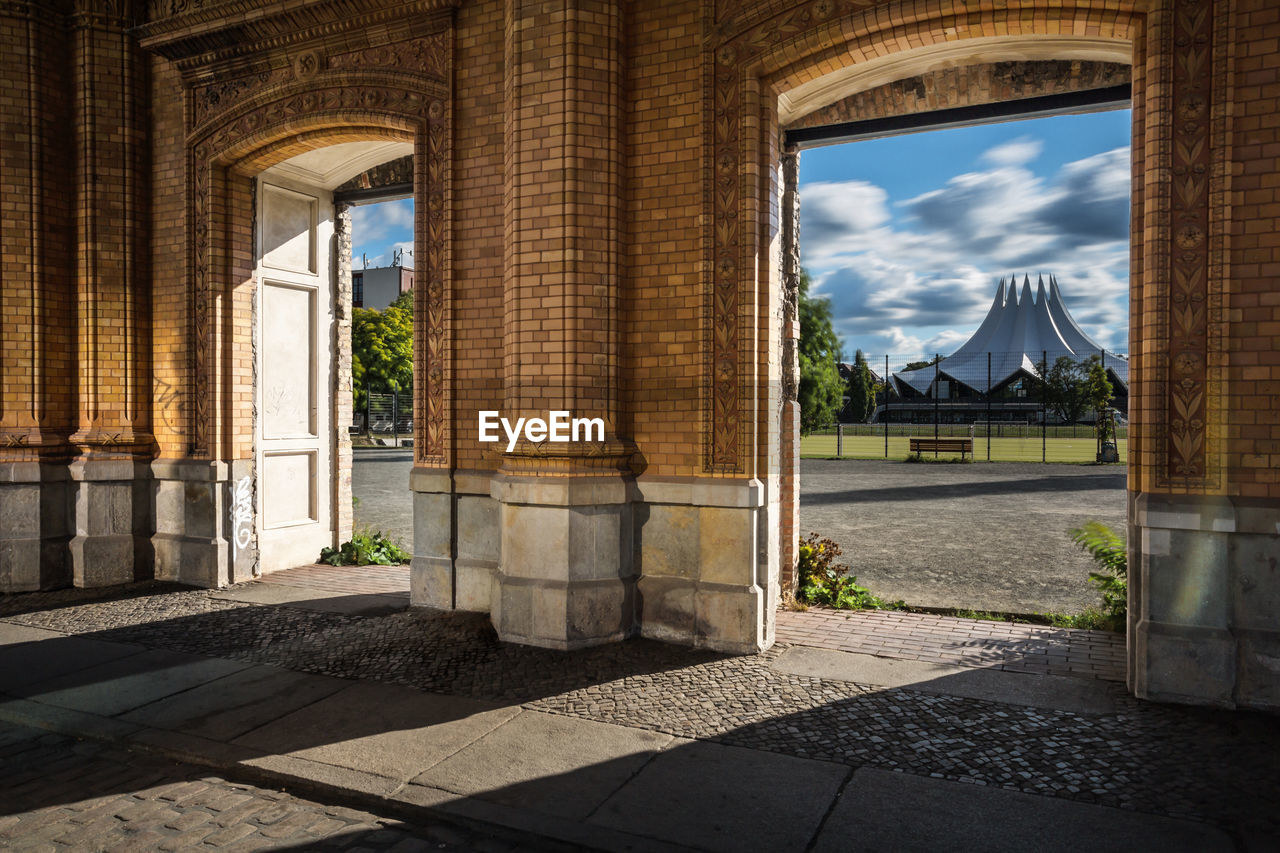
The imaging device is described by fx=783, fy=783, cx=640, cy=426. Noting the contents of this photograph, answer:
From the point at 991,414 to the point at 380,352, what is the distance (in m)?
35.6

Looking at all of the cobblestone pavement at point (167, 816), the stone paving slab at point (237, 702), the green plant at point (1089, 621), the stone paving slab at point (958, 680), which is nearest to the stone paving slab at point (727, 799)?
the cobblestone pavement at point (167, 816)

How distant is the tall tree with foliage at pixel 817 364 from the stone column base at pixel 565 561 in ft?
96.5

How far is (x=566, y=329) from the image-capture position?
6141 mm

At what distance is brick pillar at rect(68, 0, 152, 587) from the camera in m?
8.36

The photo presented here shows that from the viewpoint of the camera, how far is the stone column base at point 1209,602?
4.74 meters

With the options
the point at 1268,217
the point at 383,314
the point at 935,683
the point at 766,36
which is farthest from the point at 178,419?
the point at 383,314

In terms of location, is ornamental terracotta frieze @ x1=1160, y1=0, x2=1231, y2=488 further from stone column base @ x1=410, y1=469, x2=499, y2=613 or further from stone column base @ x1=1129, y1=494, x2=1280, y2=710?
stone column base @ x1=410, y1=469, x2=499, y2=613

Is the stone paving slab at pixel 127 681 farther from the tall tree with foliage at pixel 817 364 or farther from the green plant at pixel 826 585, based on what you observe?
the tall tree with foliage at pixel 817 364

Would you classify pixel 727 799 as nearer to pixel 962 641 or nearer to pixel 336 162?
pixel 962 641

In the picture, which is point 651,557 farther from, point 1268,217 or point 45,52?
point 45,52

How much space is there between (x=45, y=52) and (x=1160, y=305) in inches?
417

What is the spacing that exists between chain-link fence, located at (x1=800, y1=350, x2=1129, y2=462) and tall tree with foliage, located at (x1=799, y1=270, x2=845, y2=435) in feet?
3.72

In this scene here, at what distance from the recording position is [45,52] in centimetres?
825

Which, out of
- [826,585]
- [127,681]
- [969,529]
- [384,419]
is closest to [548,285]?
[826,585]
